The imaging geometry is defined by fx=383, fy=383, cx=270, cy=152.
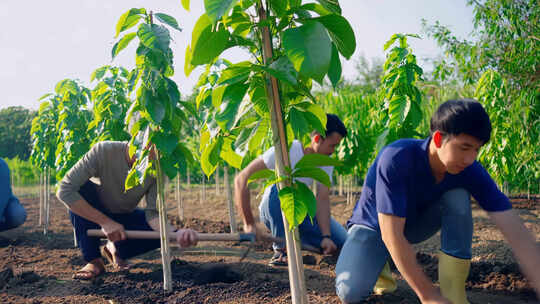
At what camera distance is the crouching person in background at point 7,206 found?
12.4 feet

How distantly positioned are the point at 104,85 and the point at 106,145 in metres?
1.35

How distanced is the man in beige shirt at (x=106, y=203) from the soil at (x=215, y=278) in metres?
0.19

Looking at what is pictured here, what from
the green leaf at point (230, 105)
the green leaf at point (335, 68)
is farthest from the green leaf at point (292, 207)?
the green leaf at point (335, 68)

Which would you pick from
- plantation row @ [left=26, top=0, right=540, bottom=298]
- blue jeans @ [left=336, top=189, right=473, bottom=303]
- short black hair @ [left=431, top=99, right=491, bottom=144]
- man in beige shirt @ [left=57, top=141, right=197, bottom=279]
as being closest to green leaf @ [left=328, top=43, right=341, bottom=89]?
plantation row @ [left=26, top=0, right=540, bottom=298]

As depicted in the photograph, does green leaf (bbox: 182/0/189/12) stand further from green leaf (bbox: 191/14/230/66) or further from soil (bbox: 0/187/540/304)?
soil (bbox: 0/187/540/304)

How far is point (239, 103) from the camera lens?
1.30 m

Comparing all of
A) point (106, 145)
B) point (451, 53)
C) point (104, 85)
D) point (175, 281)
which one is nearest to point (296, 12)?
point (175, 281)

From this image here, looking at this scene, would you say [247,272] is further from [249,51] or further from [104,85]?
[104,85]

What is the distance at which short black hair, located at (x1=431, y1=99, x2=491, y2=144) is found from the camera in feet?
5.45

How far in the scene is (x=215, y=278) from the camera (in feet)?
9.48

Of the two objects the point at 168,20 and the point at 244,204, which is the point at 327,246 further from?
the point at 168,20

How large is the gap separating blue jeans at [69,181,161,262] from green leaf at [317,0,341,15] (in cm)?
268

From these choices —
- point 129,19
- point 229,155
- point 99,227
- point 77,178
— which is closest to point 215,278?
point 99,227

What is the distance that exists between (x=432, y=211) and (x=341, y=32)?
1.42 meters
